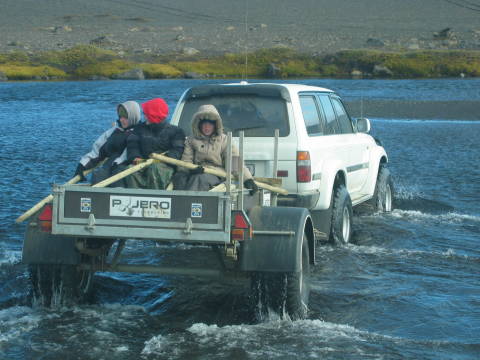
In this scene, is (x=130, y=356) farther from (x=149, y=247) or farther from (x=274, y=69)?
(x=274, y=69)

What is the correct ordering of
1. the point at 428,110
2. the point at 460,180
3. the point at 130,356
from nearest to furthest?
the point at 130,356, the point at 460,180, the point at 428,110

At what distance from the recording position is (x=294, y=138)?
344 inches

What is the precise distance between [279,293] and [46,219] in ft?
6.41

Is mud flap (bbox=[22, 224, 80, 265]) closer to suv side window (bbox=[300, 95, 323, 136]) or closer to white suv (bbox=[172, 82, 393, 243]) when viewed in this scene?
white suv (bbox=[172, 82, 393, 243])

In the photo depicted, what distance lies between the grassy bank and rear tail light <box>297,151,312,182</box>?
6871 cm

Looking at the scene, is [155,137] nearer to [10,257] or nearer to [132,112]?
[132,112]

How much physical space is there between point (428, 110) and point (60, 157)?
20701mm

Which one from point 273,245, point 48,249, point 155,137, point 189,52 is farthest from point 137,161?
point 189,52

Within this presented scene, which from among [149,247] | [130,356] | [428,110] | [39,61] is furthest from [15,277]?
[39,61]

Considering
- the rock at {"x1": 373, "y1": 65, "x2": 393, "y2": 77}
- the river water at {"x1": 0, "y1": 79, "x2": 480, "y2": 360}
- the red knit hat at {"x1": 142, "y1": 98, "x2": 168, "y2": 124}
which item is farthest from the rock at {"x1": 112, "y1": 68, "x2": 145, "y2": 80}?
the red knit hat at {"x1": 142, "y1": 98, "x2": 168, "y2": 124}

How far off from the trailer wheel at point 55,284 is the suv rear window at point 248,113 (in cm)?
245

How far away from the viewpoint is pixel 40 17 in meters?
171

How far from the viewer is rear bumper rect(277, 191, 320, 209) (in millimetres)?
8484

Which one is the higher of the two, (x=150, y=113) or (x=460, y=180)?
(x=150, y=113)
